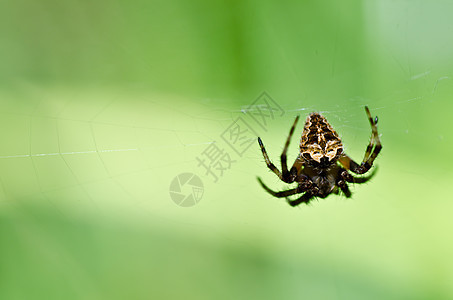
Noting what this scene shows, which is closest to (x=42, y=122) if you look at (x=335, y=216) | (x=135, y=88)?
(x=135, y=88)

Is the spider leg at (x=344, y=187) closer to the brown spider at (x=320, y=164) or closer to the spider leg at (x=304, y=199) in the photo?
the brown spider at (x=320, y=164)

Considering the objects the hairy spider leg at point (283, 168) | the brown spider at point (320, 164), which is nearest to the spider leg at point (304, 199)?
the brown spider at point (320, 164)

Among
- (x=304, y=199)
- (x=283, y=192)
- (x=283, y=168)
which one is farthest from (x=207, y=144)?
(x=304, y=199)

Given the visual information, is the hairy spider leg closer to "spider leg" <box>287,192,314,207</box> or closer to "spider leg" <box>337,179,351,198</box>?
"spider leg" <box>287,192,314,207</box>

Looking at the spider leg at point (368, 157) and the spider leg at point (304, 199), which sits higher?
the spider leg at point (368, 157)

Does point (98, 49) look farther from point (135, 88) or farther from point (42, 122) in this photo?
point (42, 122)

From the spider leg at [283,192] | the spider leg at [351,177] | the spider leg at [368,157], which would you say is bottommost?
the spider leg at [283,192]
